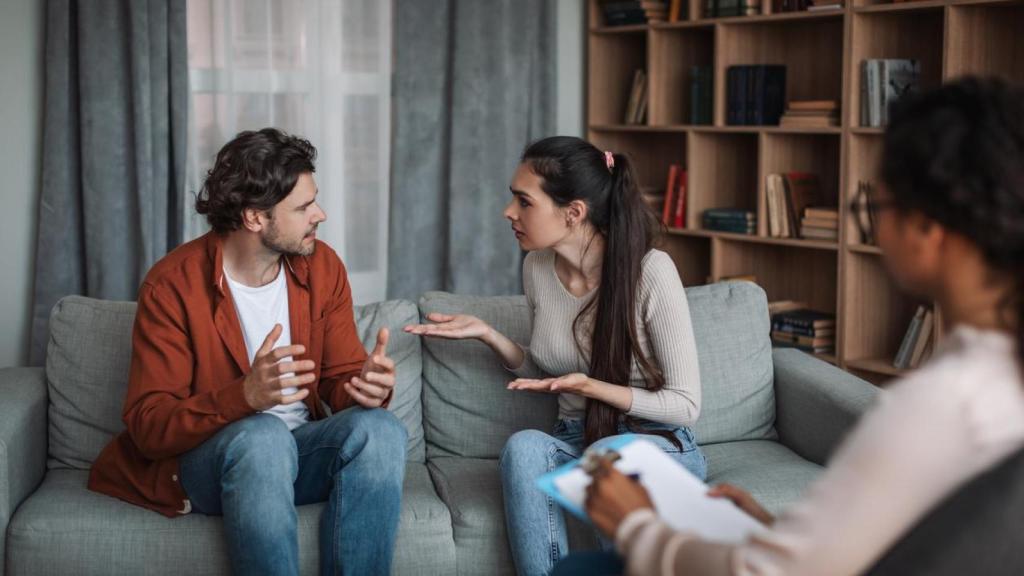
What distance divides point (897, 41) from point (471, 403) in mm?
2004

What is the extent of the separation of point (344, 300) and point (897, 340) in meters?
2.10

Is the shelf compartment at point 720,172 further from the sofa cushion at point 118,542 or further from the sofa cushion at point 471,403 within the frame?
the sofa cushion at point 118,542

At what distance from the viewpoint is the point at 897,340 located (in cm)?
385

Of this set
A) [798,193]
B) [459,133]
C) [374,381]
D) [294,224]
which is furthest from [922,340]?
[294,224]

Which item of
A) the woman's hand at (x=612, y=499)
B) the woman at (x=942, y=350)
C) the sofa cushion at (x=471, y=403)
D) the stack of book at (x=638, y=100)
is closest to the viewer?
the woman at (x=942, y=350)

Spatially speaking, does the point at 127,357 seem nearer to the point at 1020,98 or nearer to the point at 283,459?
the point at 283,459

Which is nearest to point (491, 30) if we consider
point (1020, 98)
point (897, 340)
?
point (897, 340)

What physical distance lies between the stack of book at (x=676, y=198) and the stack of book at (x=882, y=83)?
0.90 metres

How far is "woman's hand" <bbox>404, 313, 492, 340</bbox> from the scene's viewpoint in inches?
99.0

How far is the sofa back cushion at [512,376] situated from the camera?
2.70 metres

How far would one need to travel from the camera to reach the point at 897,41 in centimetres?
373

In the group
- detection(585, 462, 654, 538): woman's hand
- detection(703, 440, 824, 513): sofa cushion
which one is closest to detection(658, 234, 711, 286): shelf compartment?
detection(703, 440, 824, 513): sofa cushion

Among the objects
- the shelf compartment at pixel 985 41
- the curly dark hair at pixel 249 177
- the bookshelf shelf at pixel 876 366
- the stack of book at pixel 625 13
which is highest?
the stack of book at pixel 625 13

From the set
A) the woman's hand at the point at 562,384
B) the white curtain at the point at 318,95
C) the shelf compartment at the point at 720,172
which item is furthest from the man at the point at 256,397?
the shelf compartment at the point at 720,172
